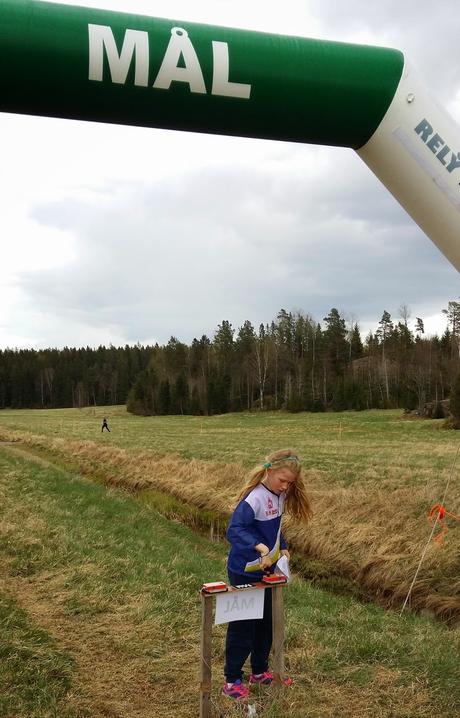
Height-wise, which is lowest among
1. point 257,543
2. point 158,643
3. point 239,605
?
point 158,643

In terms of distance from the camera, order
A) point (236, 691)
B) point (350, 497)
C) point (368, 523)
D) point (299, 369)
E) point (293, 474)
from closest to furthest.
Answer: point (236, 691) < point (293, 474) < point (368, 523) < point (350, 497) < point (299, 369)

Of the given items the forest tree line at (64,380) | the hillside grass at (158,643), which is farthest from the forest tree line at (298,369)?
the hillside grass at (158,643)

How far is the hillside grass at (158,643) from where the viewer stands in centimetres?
453

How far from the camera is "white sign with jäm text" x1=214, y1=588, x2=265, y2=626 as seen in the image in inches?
158

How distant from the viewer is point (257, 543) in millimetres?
4352

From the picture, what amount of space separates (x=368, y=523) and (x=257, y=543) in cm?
714

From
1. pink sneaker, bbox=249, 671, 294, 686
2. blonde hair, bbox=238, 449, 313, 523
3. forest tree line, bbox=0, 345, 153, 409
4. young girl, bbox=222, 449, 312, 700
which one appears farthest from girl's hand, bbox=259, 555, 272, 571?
forest tree line, bbox=0, 345, 153, 409

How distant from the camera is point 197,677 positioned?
16.5ft

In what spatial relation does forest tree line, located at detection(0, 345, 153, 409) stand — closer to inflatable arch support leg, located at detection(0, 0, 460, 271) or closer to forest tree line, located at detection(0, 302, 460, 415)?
forest tree line, located at detection(0, 302, 460, 415)

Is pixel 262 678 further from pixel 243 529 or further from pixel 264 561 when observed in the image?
pixel 243 529

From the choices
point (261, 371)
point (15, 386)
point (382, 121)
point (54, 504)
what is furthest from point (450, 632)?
point (15, 386)

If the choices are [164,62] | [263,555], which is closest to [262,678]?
[263,555]

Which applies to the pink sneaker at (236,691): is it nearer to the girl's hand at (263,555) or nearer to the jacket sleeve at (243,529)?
the girl's hand at (263,555)

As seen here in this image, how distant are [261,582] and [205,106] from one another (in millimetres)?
3151
